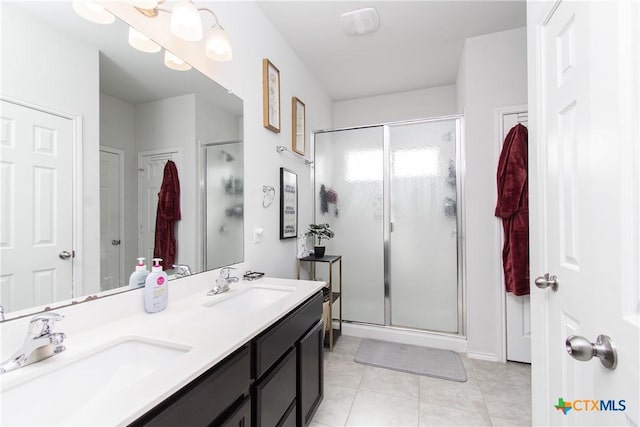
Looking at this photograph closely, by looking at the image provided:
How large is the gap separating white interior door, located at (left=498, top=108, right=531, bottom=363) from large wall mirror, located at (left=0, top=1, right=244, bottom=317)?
7.73 ft

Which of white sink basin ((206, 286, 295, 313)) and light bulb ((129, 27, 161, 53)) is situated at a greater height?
light bulb ((129, 27, 161, 53))

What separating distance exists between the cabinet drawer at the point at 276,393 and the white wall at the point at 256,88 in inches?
31.6

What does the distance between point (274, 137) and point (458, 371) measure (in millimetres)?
2331

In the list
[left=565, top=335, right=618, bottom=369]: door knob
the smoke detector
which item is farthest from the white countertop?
the smoke detector

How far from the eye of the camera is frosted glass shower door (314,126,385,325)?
2.82m

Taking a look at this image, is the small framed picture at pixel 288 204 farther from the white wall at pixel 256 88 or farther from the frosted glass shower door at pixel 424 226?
the frosted glass shower door at pixel 424 226

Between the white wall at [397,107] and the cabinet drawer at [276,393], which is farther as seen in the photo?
the white wall at [397,107]

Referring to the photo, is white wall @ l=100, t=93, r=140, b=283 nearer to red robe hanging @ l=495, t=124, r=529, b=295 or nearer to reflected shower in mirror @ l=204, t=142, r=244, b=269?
reflected shower in mirror @ l=204, t=142, r=244, b=269

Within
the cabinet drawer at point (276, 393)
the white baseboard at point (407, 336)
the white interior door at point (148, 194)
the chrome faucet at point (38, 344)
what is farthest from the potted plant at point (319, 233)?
the chrome faucet at point (38, 344)

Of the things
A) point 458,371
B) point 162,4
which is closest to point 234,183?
point 162,4

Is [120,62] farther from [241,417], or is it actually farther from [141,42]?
[241,417]

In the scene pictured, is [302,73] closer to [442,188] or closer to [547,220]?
[442,188]

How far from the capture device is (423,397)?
181 cm

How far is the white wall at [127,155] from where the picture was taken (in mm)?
1038
